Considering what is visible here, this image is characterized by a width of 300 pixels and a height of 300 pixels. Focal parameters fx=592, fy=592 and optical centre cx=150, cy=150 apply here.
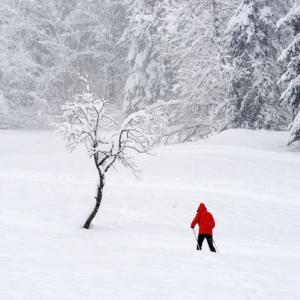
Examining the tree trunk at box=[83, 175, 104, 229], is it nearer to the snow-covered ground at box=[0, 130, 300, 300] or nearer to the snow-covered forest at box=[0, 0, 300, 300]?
the snow-covered forest at box=[0, 0, 300, 300]

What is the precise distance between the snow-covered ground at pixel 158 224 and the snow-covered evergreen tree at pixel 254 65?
2.06 meters

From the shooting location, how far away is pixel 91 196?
70.3 feet

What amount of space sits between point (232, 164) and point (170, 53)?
10.7 m

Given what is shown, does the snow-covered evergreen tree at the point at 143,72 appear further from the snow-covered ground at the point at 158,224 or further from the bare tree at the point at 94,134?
the bare tree at the point at 94,134

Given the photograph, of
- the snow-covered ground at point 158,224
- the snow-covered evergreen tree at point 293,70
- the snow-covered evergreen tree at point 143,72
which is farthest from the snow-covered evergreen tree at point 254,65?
the snow-covered evergreen tree at point 143,72

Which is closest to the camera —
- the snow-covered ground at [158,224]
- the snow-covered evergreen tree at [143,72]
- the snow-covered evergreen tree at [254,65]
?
the snow-covered ground at [158,224]

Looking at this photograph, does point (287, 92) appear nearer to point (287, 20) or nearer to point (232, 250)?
point (287, 20)

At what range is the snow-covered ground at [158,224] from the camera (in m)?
8.82

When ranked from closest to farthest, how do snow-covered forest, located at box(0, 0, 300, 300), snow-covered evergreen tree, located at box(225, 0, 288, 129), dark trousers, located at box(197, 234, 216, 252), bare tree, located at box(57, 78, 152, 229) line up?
1. snow-covered forest, located at box(0, 0, 300, 300)
2. dark trousers, located at box(197, 234, 216, 252)
3. bare tree, located at box(57, 78, 152, 229)
4. snow-covered evergreen tree, located at box(225, 0, 288, 129)

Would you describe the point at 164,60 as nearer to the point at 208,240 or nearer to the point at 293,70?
the point at 293,70

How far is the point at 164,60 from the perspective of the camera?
3781cm

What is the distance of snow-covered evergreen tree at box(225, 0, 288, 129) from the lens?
28422 mm

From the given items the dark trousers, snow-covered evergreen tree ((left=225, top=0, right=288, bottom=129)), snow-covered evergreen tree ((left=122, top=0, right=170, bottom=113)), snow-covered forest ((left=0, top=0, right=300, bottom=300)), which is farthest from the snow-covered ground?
snow-covered evergreen tree ((left=122, top=0, right=170, bottom=113))

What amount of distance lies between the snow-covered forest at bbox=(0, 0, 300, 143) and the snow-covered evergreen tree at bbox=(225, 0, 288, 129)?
0.17 ft
